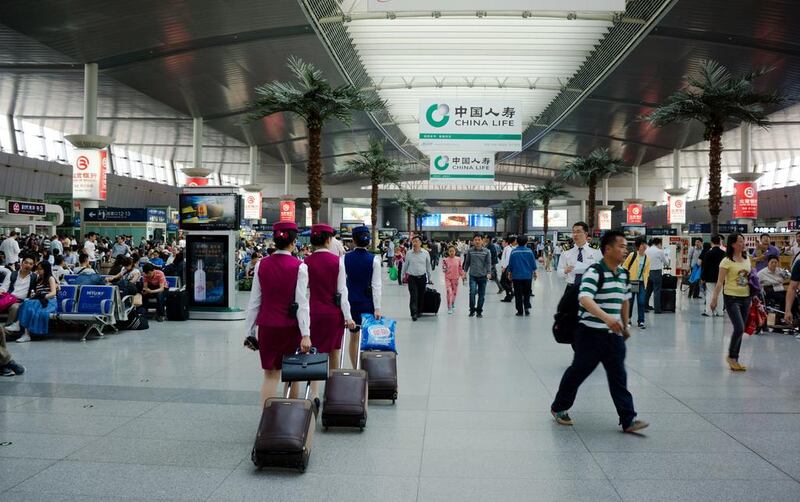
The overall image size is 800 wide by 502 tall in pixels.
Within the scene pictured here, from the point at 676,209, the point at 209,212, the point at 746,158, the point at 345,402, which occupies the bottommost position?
the point at 345,402

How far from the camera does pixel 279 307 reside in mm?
4902

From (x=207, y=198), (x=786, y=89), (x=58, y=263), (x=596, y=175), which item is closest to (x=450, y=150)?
(x=207, y=198)

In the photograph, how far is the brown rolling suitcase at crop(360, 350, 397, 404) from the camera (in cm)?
604

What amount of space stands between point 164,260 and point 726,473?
17.7 metres

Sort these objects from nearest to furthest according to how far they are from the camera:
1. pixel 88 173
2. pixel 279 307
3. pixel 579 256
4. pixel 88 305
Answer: pixel 279 307 < pixel 579 256 < pixel 88 305 < pixel 88 173

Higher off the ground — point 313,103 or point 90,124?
point 90,124

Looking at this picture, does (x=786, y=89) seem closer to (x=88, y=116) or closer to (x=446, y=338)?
(x=446, y=338)

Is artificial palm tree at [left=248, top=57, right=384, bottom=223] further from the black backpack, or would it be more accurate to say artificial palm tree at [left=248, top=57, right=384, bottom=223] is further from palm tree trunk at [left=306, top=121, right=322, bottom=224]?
the black backpack

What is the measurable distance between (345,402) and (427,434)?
69 centimetres

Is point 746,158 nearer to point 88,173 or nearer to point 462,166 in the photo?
point 462,166

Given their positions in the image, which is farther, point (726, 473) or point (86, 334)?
point (86, 334)

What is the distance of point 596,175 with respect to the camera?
36.5 metres

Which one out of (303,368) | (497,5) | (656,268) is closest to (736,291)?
(497,5)

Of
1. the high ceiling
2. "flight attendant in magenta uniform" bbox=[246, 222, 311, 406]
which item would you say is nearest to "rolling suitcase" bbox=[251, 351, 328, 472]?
"flight attendant in magenta uniform" bbox=[246, 222, 311, 406]
